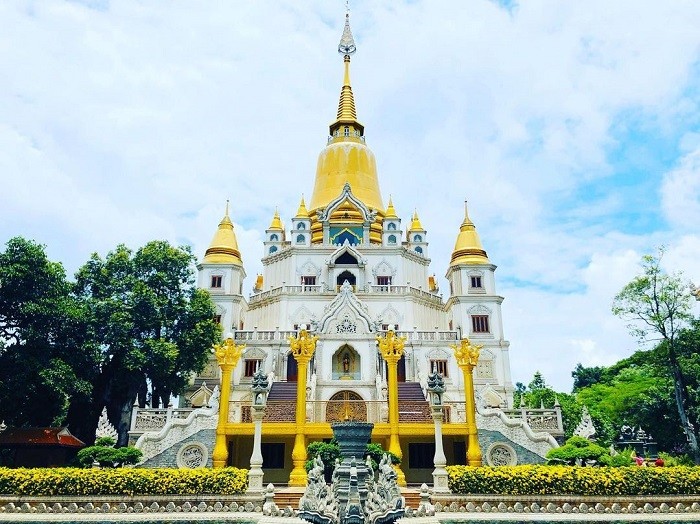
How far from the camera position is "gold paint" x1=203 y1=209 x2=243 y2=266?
39.2 meters

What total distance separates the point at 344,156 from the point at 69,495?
36.2 m

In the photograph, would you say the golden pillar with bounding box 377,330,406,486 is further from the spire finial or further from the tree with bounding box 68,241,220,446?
the spire finial

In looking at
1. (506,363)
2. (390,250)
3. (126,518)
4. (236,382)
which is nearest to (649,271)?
(506,363)

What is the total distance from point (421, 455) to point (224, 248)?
21447 mm

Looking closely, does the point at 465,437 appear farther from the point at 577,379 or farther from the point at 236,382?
the point at 577,379

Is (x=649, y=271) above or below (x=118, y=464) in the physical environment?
above

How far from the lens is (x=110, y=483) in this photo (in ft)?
55.5

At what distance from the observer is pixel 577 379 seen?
221 feet

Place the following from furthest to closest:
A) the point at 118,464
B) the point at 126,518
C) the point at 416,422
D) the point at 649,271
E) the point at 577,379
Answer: the point at 577,379
the point at 649,271
the point at 416,422
the point at 118,464
the point at 126,518

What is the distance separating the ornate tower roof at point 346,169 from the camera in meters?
45.2

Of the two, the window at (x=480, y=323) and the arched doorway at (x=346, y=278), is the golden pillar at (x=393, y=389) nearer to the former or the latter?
the window at (x=480, y=323)

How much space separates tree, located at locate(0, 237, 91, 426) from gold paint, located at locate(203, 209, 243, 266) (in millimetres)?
13645

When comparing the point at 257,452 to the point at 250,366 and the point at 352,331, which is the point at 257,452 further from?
the point at 250,366

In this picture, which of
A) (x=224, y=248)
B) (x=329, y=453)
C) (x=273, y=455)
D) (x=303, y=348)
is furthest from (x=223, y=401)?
(x=224, y=248)
